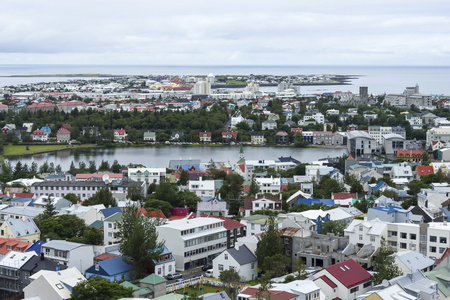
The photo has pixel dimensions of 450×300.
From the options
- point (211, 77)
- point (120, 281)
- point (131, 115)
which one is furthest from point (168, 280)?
point (211, 77)

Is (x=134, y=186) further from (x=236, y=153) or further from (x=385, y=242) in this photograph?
(x=236, y=153)

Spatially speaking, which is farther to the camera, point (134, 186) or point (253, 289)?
point (134, 186)

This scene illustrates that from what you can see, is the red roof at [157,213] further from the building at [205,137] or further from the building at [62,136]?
the building at [62,136]

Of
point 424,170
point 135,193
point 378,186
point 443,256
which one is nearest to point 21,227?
point 135,193

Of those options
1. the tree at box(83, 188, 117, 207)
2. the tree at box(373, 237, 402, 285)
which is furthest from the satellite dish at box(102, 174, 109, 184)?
the tree at box(373, 237, 402, 285)

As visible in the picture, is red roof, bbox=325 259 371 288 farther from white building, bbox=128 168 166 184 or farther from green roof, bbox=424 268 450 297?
white building, bbox=128 168 166 184

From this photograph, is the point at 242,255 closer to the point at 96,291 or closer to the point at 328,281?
the point at 328,281
